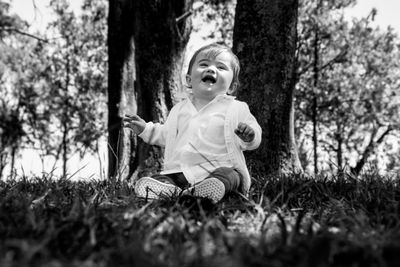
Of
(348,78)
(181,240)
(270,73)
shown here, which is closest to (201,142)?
(181,240)

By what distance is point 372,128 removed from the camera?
22.5 meters

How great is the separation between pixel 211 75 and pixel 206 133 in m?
0.45

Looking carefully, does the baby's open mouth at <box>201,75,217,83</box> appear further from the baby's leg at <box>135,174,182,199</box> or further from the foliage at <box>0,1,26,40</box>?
the foliage at <box>0,1,26,40</box>

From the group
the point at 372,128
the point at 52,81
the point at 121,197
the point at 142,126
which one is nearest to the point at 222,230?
the point at 121,197

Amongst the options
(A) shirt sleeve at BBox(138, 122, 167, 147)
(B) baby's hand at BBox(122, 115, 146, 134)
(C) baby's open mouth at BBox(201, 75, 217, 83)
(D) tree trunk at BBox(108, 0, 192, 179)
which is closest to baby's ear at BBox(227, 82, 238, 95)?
(C) baby's open mouth at BBox(201, 75, 217, 83)

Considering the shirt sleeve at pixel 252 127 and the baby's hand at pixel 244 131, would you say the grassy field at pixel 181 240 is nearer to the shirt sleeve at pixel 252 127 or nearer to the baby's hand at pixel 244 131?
the baby's hand at pixel 244 131

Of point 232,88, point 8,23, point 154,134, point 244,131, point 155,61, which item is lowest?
point 154,134

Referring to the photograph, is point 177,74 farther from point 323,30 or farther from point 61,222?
point 323,30

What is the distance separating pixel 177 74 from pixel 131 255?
244 inches

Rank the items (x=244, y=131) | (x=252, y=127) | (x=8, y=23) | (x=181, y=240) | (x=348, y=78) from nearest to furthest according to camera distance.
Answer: (x=181, y=240), (x=244, y=131), (x=252, y=127), (x=8, y=23), (x=348, y=78)

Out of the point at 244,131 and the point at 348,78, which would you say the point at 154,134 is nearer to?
the point at 244,131

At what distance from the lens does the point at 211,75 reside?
10.9ft

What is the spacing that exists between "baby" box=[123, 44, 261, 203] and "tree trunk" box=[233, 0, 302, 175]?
1.16 meters

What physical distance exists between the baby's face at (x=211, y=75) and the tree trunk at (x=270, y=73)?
133 centimetres
